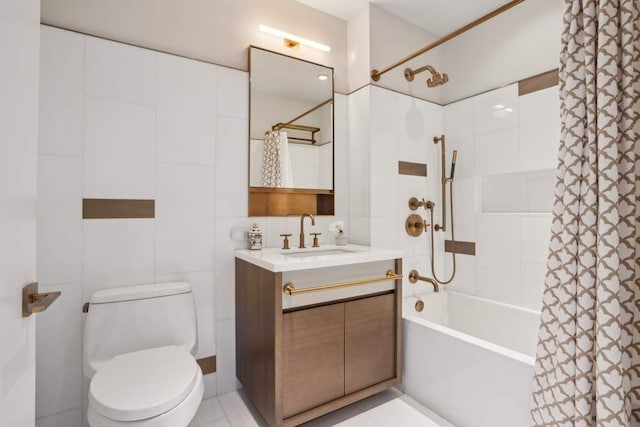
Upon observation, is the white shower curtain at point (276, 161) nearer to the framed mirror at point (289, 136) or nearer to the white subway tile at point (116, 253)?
the framed mirror at point (289, 136)

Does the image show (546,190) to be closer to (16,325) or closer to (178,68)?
(178,68)

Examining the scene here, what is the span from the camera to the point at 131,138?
1.68 metres

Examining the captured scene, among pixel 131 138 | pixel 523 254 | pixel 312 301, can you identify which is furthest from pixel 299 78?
pixel 523 254

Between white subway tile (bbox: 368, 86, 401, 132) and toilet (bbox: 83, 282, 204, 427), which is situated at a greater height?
white subway tile (bbox: 368, 86, 401, 132)

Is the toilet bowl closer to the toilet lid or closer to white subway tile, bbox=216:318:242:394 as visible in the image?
the toilet lid

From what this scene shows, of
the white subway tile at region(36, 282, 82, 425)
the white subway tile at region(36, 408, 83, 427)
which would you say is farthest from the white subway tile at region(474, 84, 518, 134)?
the white subway tile at region(36, 408, 83, 427)

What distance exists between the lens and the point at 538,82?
211 cm

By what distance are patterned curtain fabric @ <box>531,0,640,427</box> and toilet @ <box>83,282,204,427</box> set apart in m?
1.38

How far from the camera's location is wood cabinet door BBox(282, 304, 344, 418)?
4.97ft

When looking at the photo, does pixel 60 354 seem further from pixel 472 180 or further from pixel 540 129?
pixel 540 129

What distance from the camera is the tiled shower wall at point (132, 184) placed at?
1.51 m

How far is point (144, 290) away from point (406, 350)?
1526mm

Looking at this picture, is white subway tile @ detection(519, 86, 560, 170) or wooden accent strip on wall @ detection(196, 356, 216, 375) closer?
wooden accent strip on wall @ detection(196, 356, 216, 375)

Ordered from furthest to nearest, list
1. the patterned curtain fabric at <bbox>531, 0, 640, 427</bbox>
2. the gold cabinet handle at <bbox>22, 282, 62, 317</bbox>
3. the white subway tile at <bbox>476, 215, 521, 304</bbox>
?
the white subway tile at <bbox>476, 215, 521, 304</bbox>, the patterned curtain fabric at <bbox>531, 0, 640, 427</bbox>, the gold cabinet handle at <bbox>22, 282, 62, 317</bbox>
